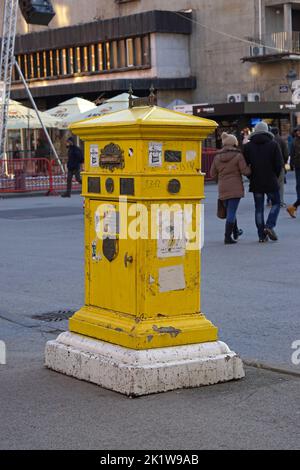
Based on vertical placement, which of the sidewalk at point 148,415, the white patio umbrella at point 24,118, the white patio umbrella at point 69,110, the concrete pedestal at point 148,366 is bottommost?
the sidewalk at point 148,415

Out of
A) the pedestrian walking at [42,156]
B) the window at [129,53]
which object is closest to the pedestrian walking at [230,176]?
the pedestrian walking at [42,156]

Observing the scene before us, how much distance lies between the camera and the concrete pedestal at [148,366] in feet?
19.9

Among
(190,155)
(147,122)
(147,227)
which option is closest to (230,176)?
(190,155)

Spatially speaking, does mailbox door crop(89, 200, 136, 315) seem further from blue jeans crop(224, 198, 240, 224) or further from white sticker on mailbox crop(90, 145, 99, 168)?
blue jeans crop(224, 198, 240, 224)

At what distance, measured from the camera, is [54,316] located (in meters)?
8.95

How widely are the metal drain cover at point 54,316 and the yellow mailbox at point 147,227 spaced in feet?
6.94

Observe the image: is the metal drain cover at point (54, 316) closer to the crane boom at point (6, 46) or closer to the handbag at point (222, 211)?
the handbag at point (222, 211)

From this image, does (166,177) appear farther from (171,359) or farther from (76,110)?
(76,110)

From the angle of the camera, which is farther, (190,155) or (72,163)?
(72,163)

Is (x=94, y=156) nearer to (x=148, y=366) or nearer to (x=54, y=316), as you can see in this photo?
(x=148, y=366)

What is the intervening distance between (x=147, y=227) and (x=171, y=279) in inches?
15.9

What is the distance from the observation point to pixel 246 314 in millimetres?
8828

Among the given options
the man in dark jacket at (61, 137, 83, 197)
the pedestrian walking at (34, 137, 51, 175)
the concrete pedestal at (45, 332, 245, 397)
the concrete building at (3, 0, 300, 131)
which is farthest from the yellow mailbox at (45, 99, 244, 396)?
the concrete building at (3, 0, 300, 131)
